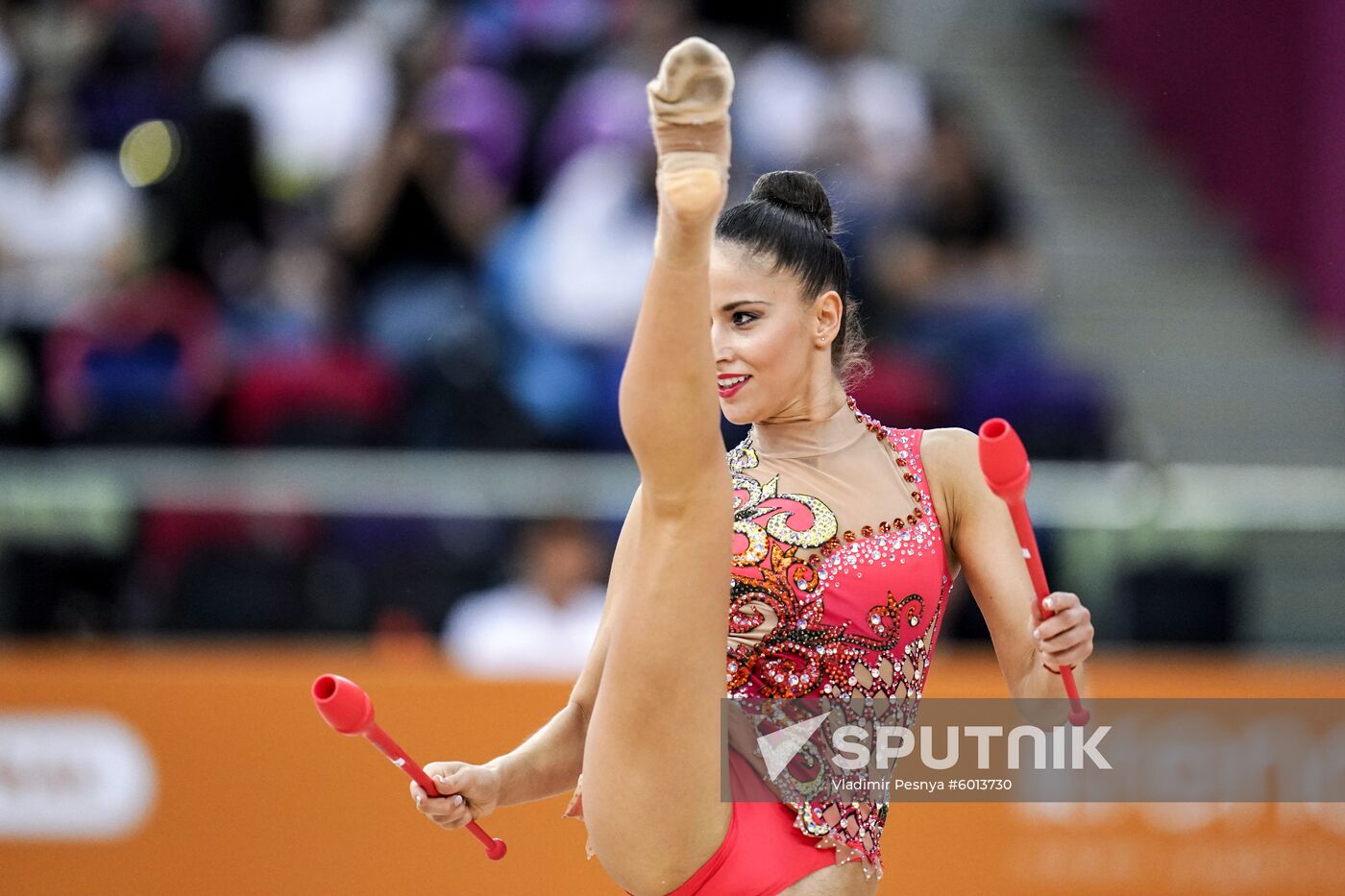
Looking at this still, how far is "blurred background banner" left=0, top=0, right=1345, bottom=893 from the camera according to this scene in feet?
15.3

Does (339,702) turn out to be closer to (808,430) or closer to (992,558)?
(808,430)

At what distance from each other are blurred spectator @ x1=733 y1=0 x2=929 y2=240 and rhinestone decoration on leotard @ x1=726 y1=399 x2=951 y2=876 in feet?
12.1

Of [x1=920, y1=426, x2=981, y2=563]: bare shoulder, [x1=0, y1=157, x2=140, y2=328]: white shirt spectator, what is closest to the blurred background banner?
[x1=0, y1=157, x2=140, y2=328]: white shirt spectator

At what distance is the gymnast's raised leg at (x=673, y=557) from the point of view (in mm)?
2213

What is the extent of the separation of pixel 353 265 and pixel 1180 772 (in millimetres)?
3453

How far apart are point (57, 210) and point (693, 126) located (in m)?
5.21

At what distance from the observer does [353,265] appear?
641cm

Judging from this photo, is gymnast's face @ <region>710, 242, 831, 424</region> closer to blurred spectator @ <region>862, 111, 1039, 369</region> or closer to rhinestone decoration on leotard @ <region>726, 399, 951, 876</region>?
rhinestone decoration on leotard @ <region>726, 399, 951, 876</region>

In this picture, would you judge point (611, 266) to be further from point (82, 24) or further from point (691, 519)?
point (691, 519)

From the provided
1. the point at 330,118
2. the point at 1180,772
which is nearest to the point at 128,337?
the point at 330,118

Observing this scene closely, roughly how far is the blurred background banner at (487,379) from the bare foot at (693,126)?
4.94ft

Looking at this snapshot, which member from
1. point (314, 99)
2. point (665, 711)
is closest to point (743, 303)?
A: point (665, 711)

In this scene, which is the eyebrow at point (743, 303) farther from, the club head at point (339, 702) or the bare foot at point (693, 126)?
the club head at point (339, 702)

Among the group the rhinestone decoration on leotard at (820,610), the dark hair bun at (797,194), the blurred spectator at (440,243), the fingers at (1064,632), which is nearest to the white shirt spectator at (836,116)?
the blurred spectator at (440,243)
